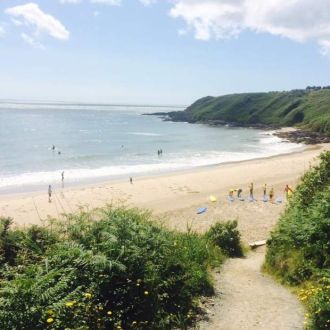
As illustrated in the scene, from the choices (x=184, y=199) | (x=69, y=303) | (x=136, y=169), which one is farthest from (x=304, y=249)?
(x=136, y=169)

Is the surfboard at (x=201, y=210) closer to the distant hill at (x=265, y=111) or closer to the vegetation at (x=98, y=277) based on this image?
the vegetation at (x=98, y=277)

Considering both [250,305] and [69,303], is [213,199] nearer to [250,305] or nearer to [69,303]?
[250,305]

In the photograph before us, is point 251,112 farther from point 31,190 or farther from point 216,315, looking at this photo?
point 216,315

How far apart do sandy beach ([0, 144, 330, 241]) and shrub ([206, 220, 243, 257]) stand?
437 centimetres

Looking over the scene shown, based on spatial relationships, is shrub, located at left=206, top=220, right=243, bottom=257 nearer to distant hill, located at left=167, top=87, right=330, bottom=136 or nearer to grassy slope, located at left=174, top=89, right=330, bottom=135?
grassy slope, located at left=174, top=89, right=330, bottom=135

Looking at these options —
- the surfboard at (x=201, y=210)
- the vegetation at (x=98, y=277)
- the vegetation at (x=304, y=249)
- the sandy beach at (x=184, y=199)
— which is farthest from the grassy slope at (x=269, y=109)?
the vegetation at (x=98, y=277)

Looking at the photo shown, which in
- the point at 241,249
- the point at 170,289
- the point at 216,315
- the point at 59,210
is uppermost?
the point at 170,289

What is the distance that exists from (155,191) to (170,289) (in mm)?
26844

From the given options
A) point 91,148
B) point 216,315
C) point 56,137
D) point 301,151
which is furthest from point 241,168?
point 56,137

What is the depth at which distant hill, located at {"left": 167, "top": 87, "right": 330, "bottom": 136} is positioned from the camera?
113m

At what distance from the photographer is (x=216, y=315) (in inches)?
337

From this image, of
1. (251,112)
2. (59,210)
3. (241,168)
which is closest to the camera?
(59,210)

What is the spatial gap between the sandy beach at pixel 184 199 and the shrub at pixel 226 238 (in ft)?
14.3

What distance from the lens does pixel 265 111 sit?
464 feet
